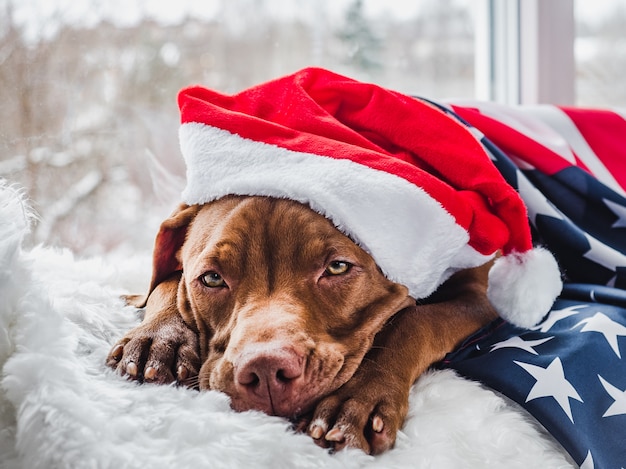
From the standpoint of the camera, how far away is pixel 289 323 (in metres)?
1.30

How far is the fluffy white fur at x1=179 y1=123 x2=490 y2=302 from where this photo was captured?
1.42 m

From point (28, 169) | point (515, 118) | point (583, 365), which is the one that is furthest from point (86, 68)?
point (583, 365)

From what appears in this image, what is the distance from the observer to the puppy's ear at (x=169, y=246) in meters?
1.64

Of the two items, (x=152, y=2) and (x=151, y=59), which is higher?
(x=152, y=2)

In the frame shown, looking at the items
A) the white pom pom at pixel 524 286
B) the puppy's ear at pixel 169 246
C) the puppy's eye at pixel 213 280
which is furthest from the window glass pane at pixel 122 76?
the white pom pom at pixel 524 286

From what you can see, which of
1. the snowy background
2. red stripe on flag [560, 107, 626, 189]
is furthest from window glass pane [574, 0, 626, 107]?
red stripe on flag [560, 107, 626, 189]

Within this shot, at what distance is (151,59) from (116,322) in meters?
1.23

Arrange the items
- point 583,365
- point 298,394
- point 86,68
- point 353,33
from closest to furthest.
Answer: point 298,394 → point 583,365 → point 86,68 → point 353,33

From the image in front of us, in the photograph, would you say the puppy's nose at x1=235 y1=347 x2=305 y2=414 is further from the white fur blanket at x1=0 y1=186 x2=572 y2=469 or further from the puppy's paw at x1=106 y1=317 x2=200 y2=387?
the puppy's paw at x1=106 y1=317 x2=200 y2=387

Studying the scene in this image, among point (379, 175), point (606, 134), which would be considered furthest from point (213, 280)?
point (606, 134)

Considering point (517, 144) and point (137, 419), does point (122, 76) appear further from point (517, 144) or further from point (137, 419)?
point (137, 419)

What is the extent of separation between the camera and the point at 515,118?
7.20ft

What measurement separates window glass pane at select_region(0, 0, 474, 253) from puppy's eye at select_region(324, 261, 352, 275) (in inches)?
43.2

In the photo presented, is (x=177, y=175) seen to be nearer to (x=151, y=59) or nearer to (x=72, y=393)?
(x=151, y=59)
